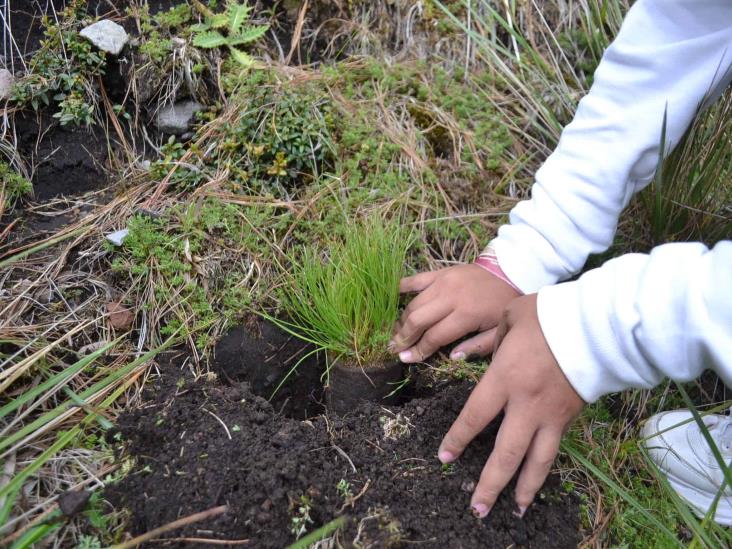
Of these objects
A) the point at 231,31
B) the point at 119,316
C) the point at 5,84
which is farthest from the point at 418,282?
the point at 5,84

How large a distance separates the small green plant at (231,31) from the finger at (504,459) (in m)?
1.84

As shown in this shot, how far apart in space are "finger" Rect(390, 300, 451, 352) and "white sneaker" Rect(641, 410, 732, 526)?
0.75m

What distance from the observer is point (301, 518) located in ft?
4.83

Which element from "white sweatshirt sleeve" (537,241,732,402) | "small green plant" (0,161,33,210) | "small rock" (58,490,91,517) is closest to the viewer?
"white sweatshirt sleeve" (537,241,732,402)

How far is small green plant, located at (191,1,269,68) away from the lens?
8.09 feet

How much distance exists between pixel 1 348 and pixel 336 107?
1524 millimetres

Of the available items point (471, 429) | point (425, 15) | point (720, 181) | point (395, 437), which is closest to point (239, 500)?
point (395, 437)

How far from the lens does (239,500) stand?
1479 millimetres

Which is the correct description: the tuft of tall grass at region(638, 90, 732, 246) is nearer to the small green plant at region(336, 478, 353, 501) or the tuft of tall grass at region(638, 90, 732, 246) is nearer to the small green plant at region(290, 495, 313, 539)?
the small green plant at region(336, 478, 353, 501)

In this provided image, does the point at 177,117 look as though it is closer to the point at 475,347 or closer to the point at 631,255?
the point at 475,347

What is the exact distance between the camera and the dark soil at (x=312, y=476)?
1469 millimetres

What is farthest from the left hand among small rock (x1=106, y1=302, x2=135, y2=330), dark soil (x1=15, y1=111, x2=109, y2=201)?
dark soil (x1=15, y1=111, x2=109, y2=201)

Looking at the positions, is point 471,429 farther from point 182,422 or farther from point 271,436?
point 182,422

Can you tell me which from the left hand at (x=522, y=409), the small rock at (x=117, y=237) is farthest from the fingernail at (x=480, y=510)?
the small rock at (x=117, y=237)
